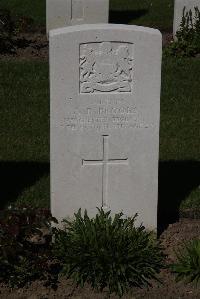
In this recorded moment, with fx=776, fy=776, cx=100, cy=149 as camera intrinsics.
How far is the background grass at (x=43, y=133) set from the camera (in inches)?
290

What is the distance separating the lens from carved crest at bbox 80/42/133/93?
579 centimetres

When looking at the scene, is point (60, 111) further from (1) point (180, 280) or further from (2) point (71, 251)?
(1) point (180, 280)

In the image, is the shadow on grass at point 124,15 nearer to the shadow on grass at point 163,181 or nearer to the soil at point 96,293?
the shadow on grass at point 163,181

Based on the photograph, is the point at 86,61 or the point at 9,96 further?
the point at 9,96

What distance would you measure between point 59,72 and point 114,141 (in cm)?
71

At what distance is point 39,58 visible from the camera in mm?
11930

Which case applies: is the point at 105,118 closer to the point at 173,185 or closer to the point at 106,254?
the point at 106,254

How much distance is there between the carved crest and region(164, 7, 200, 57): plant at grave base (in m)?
6.16

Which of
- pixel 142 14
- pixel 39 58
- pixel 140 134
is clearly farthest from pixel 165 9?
pixel 140 134

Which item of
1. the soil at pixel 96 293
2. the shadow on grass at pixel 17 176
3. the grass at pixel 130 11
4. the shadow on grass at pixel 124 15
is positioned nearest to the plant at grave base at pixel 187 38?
the grass at pixel 130 11

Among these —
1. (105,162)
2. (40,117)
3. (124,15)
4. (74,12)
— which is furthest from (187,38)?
(105,162)

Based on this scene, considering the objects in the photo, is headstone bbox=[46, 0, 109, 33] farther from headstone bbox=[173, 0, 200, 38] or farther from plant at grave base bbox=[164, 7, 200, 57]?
plant at grave base bbox=[164, 7, 200, 57]

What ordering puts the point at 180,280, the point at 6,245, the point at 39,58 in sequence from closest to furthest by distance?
the point at 6,245 < the point at 180,280 < the point at 39,58

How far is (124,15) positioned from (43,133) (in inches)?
274
